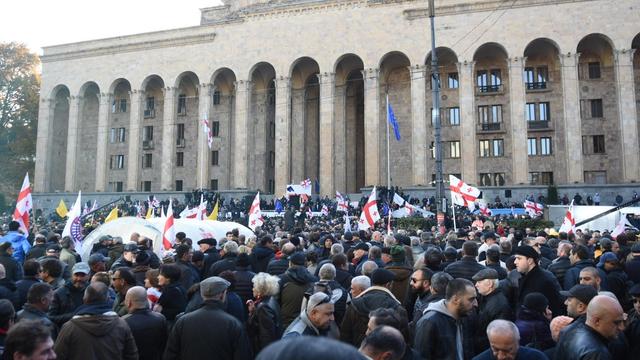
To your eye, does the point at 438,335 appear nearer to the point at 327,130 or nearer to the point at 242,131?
the point at 327,130

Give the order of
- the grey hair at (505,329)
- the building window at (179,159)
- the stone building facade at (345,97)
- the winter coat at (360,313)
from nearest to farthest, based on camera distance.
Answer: the grey hair at (505,329) < the winter coat at (360,313) < the stone building facade at (345,97) < the building window at (179,159)

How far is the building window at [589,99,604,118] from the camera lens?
39022 mm

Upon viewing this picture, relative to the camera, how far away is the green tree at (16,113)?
53031 millimetres

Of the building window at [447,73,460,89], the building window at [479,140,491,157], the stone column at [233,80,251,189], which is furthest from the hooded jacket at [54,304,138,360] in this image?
the building window at [447,73,460,89]

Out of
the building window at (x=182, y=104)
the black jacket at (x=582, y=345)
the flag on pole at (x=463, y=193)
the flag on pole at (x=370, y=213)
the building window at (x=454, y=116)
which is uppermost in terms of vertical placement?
the building window at (x=182, y=104)

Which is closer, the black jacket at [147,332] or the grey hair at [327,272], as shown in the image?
the black jacket at [147,332]

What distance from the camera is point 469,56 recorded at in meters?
38.8

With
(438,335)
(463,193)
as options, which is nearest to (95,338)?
(438,335)

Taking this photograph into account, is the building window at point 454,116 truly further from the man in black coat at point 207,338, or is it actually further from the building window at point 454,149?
the man in black coat at point 207,338

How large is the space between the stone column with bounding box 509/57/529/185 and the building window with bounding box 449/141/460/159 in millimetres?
4631

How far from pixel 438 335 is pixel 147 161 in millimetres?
49089

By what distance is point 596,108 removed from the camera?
1543 inches

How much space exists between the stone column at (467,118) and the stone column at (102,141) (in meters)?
32.4

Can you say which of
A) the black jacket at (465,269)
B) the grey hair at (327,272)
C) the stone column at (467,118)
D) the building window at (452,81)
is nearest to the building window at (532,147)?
the stone column at (467,118)
